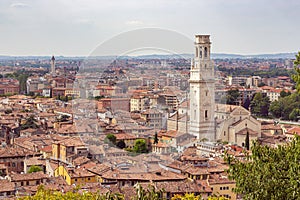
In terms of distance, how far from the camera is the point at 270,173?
430cm

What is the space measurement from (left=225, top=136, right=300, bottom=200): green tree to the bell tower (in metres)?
11.8

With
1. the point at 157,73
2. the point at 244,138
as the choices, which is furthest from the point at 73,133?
the point at 244,138

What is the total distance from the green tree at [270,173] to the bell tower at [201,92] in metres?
11.8

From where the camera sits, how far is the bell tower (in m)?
16.7

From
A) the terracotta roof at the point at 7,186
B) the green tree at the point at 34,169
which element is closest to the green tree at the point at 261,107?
the green tree at the point at 34,169

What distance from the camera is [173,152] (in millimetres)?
13656

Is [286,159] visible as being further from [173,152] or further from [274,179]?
[173,152]

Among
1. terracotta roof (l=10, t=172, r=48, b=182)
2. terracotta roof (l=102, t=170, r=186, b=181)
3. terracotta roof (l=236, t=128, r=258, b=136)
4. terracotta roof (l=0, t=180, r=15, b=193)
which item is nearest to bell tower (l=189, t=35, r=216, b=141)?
terracotta roof (l=236, t=128, r=258, b=136)

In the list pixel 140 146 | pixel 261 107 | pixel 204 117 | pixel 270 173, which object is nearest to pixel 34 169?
pixel 140 146

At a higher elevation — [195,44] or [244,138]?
[195,44]

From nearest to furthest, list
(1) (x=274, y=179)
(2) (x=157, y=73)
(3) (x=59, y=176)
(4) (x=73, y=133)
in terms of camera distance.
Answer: (1) (x=274, y=179), (3) (x=59, y=176), (4) (x=73, y=133), (2) (x=157, y=73)

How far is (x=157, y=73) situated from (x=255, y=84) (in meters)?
22.6

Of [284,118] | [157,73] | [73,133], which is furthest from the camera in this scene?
[284,118]

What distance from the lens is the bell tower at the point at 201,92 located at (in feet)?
54.6
